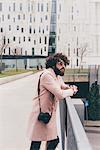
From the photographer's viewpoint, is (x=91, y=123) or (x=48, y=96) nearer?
(x=48, y=96)

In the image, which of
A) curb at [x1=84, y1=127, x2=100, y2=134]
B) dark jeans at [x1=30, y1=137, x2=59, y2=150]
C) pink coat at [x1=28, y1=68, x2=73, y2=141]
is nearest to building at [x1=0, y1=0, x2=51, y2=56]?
curb at [x1=84, y1=127, x2=100, y2=134]

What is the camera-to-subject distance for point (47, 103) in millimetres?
4512

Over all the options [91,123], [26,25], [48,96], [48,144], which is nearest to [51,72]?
[48,96]

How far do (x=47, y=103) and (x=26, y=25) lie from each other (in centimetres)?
9548

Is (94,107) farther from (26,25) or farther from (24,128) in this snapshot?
(26,25)

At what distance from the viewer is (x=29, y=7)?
99312mm

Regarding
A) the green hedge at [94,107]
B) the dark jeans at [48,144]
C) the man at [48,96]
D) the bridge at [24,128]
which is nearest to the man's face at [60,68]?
the man at [48,96]

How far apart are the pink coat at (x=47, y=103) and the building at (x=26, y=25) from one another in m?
91.9

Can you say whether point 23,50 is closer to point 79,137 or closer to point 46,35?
point 46,35

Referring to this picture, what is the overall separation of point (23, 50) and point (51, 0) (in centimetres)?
1283

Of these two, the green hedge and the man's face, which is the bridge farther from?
the green hedge

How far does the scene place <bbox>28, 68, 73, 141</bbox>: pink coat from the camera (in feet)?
14.6

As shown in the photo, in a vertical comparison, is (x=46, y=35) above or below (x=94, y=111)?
above

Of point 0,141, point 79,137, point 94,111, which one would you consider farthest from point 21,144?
point 94,111
